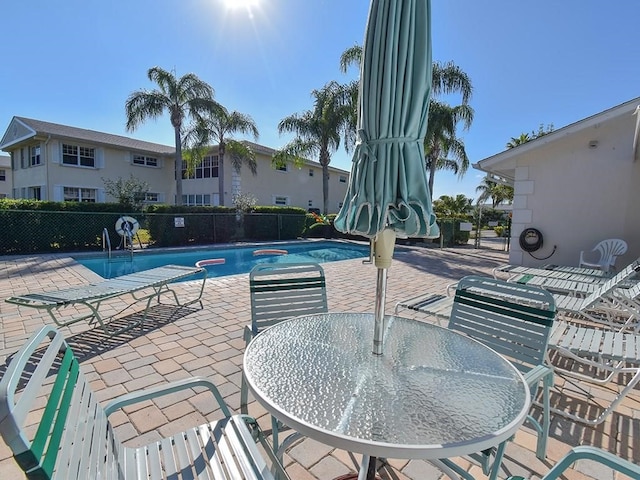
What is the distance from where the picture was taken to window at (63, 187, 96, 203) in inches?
643

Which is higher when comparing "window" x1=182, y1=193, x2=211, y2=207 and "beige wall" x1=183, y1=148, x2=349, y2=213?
"beige wall" x1=183, y1=148, x2=349, y2=213

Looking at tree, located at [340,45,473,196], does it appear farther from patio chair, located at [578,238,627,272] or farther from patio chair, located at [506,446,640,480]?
patio chair, located at [506,446,640,480]

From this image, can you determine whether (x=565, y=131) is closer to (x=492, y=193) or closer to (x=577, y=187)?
(x=577, y=187)

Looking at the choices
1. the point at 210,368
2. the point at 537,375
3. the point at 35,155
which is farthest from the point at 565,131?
the point at 35,155

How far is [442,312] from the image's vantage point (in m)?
3.11

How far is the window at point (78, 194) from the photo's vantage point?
1633 cm

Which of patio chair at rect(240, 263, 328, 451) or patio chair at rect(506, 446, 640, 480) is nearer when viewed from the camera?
patio chair at rect(506, 446, 640, 480)

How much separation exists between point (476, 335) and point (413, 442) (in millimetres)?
1598

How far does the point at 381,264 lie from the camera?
5.22ft

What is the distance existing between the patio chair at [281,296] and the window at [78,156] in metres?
18.8

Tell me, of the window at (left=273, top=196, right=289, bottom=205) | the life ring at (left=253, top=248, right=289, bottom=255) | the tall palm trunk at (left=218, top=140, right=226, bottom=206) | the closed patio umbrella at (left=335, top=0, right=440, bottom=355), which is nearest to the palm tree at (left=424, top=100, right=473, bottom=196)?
the life ring at (left=253, top=248, right=289, bottom=255)

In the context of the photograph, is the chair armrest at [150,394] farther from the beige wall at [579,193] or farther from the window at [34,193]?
the window at [34,193]

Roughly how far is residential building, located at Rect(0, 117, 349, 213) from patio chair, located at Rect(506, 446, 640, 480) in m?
18.3

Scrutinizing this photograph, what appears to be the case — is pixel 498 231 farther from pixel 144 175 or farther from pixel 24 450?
pixel 24 450
